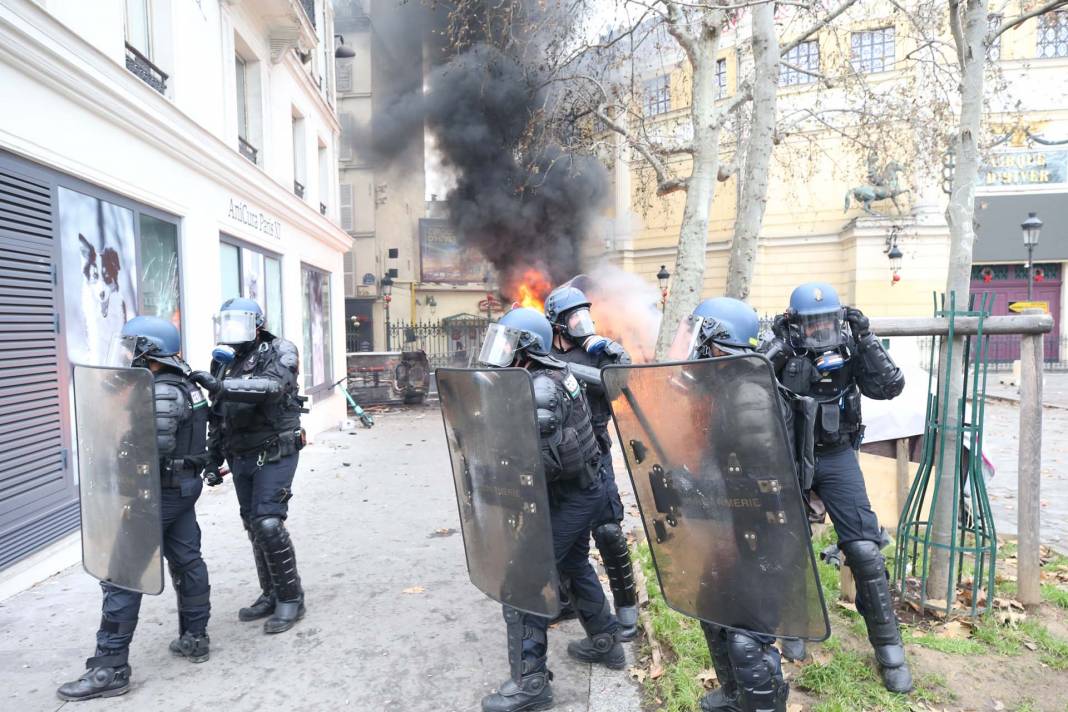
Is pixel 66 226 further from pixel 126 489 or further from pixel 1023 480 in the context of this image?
pixel 1023 480

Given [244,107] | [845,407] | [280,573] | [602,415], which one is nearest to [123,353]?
[280,573]

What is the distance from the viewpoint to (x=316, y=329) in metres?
11.1

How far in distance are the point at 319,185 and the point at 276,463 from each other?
1003 centimetres

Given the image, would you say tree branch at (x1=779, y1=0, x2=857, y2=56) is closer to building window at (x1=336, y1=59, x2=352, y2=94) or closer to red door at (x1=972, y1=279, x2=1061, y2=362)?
red door at (x1=972, y1=279, x2=1061, y2=362)

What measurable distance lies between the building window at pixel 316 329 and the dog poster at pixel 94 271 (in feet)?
16.3

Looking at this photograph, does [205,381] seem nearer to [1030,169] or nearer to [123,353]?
[123,353]

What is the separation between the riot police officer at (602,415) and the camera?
312cm

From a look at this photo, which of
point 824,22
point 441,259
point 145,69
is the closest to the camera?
point 145,69

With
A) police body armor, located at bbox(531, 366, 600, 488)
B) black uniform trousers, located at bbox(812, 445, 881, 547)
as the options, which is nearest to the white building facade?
police body armor, located at bbox(531, 366, 600, 488)

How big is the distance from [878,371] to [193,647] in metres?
3.33

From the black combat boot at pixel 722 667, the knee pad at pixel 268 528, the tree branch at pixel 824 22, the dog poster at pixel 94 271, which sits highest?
the tree branch at pixel 824 22

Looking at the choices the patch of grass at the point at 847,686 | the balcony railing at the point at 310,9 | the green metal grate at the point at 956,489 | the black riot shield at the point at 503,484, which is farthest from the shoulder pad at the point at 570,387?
the balcony railing at the point at 310,9

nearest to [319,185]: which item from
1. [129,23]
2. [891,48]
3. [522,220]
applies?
[129,23]

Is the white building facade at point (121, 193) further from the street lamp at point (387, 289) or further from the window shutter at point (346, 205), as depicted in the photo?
the window shutter at point (346, 205)
